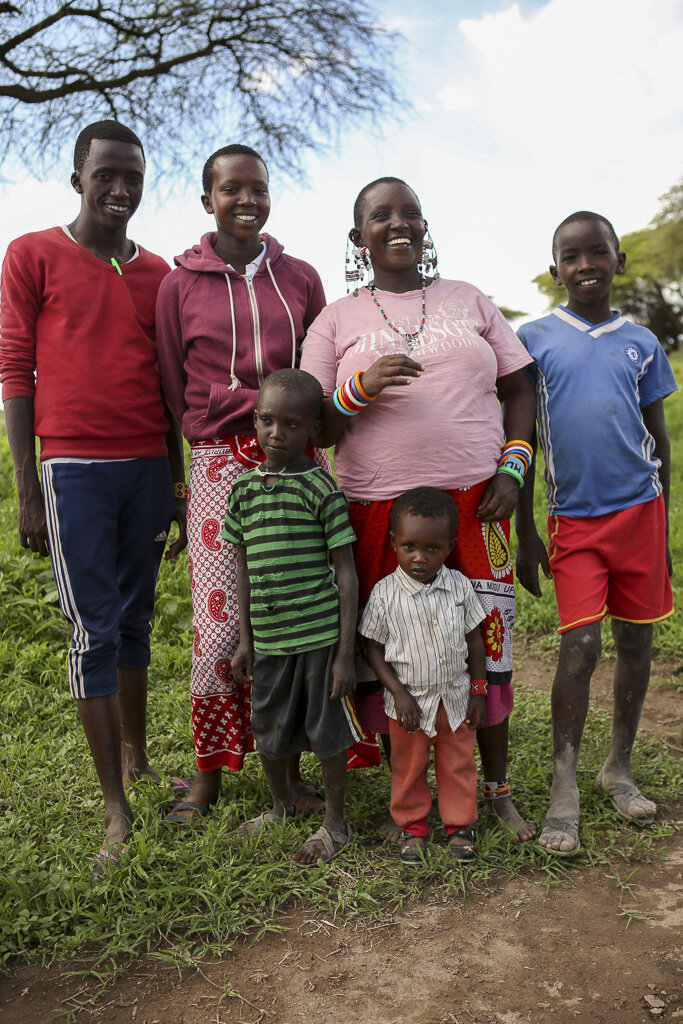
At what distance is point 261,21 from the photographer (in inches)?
283

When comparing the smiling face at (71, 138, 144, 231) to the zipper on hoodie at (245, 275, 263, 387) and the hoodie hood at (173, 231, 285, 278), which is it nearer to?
the hoodie hood at (173, 231, 285, 278)

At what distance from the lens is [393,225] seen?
282 centimetres

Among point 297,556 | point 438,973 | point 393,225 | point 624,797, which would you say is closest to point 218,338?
point 393,225

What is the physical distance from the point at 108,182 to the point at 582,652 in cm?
219

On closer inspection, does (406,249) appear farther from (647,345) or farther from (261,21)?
(261,21)

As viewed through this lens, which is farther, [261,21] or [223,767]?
[261,21]

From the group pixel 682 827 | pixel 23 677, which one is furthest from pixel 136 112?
pixel 682 827

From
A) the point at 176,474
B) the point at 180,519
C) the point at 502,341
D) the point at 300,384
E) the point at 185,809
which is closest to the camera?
the point at 300,384

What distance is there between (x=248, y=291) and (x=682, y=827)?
91.0 inches

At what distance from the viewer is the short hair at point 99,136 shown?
293 cm

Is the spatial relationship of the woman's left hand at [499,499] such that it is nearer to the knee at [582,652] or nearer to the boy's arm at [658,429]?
the knee at [582,652]

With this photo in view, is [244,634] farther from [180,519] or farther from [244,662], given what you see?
[180,519]

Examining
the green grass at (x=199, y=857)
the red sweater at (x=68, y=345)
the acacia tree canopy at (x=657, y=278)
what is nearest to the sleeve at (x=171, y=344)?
the red sweater at (x=68, y=345)

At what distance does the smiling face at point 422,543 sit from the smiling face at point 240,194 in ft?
3.70
